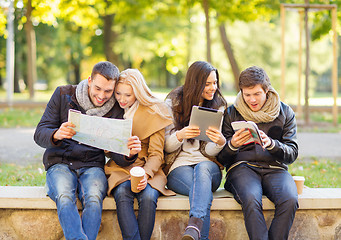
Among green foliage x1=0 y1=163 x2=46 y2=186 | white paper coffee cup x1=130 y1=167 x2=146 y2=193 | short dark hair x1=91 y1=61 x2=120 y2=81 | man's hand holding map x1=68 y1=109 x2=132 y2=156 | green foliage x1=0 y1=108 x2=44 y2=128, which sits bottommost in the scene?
green foliage x1=0 y1=163 x2=46 y2=186

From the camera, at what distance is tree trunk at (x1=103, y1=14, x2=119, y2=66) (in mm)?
20480

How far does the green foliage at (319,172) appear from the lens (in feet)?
16.8

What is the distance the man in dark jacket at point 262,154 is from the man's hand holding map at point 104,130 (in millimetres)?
817

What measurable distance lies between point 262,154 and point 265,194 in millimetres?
312

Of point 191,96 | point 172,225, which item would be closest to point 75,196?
point 172,225

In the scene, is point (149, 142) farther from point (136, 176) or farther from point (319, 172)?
point (319, 172)

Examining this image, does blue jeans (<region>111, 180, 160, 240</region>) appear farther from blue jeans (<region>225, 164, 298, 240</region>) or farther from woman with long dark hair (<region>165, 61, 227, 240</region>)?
blue jeans (<region>225, 164, 298, 240</region>)

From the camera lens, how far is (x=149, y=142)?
12.5 ft

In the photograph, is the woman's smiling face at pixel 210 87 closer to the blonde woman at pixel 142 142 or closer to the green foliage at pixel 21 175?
the blonde woman at pixel 142 142

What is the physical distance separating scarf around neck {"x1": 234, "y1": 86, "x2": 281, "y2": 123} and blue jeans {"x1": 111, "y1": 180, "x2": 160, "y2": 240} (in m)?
0.97

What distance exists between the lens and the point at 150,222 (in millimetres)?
3381

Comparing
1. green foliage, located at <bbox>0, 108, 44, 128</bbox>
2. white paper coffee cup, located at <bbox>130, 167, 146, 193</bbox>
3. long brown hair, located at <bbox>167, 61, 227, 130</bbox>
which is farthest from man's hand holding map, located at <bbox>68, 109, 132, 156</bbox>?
green foliage, located at <bbox>0, 108, 44, 128</bbox>

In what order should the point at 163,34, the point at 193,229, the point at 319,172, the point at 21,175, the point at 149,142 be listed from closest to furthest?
the point at 193,229, the point at 149,142, the point at 21,175, the point at 319,172, the point at 163,34

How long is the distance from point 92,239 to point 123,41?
62.4 ft
